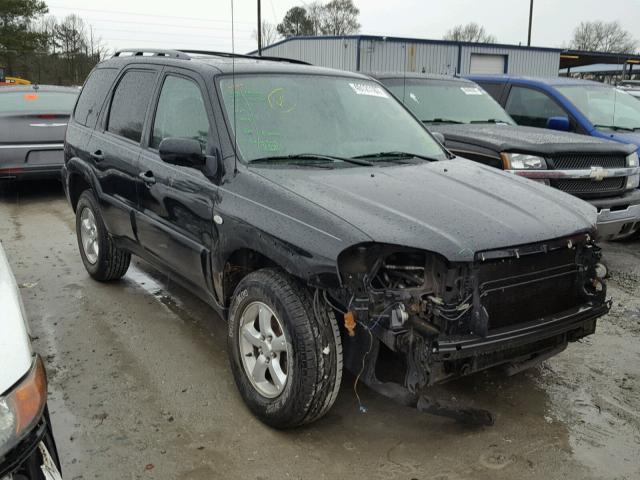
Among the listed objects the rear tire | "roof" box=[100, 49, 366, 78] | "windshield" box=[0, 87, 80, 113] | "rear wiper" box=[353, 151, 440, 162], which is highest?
"roof" box=[100, 49, 366, 78]

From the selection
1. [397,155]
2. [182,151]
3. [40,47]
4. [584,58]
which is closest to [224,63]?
[182,151]

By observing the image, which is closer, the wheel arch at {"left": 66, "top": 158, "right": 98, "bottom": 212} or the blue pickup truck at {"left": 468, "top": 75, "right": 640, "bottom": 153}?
the wheel arch at {"left": 66, "top": 158, "right": 98, "bottom": 212}

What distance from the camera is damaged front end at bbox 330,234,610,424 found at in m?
2.69

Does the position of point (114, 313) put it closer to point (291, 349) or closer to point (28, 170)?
point (291, 349)

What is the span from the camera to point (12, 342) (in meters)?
1.97

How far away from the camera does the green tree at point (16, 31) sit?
159 feet

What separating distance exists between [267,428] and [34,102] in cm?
755

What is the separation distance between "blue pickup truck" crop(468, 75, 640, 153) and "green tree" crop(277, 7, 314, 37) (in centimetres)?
2150

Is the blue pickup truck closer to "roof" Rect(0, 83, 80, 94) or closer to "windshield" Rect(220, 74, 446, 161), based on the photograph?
"windshield" Rect(220, 74, 446, 161)

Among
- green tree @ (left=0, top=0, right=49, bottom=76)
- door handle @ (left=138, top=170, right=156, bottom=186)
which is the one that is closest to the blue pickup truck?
door handle @ (left=138, top=170, right=156, bottom=186)

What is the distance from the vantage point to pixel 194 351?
4.08 metres

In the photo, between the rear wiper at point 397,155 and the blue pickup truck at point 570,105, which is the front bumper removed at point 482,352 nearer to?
the rear wiper at point 397,155

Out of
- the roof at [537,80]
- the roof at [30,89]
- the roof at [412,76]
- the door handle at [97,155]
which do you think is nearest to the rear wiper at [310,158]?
the door handle at [97,155]

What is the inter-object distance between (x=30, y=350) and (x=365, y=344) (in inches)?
57.8
